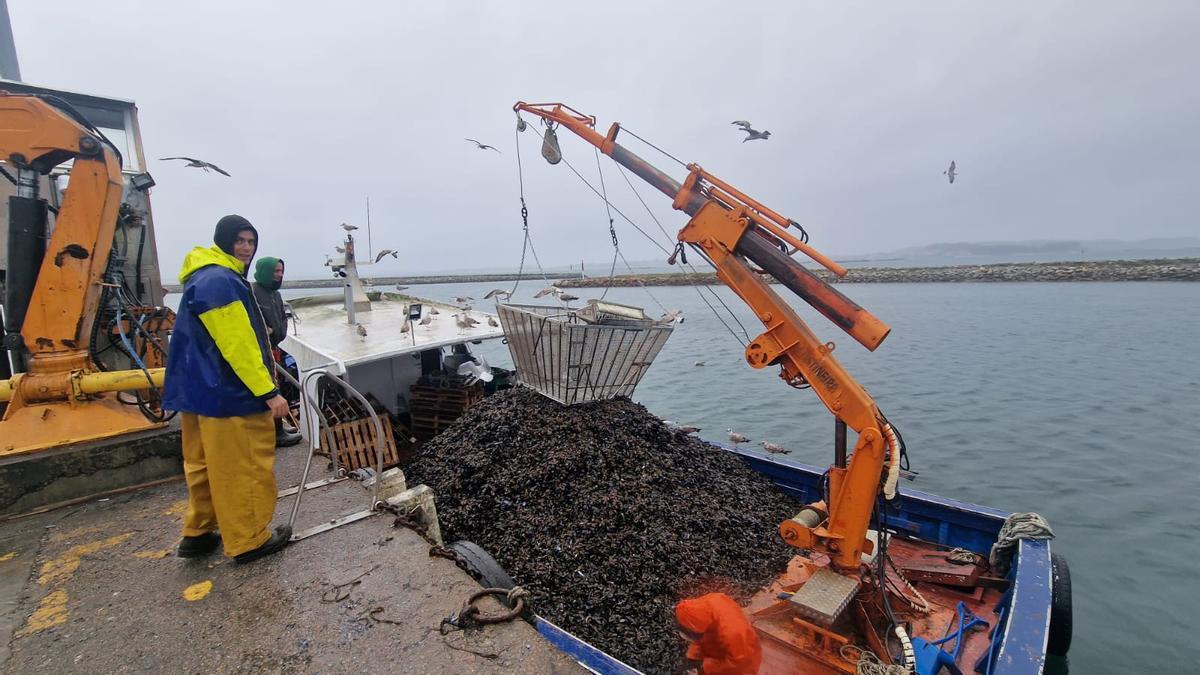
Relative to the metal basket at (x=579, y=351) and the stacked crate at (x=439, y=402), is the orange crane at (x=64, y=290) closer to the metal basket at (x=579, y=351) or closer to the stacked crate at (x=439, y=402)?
the metal basket at (x=579, y=351)

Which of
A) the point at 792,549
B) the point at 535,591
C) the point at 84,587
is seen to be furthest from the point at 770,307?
the point at 84,587

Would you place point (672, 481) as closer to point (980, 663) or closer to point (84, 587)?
point (980, 663)

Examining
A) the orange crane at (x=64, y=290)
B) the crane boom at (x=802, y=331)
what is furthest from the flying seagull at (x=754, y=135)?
the orange crane at (x=64, y=290)

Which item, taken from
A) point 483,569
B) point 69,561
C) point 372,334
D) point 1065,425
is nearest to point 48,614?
point 69,561

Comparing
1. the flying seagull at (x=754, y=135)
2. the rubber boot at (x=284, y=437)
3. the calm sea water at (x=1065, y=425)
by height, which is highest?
the flying seagull at (x=754, y=135)

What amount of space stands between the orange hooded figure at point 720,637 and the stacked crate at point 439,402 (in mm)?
4516

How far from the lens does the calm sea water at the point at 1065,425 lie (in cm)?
518

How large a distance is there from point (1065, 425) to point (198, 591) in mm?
13180

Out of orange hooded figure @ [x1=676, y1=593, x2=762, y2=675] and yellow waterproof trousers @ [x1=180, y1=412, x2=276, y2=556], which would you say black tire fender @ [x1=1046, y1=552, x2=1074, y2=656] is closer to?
orange hooded figure @ [x1=676, y1=593, x2=762, y2=675]

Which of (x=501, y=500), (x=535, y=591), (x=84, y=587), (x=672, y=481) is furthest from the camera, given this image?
(x=672, y=481)

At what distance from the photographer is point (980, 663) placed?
330 cm

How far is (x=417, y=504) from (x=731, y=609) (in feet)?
6.49

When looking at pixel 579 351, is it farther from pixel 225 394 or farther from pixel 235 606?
pixel 235 606

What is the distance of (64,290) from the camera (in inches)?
138
